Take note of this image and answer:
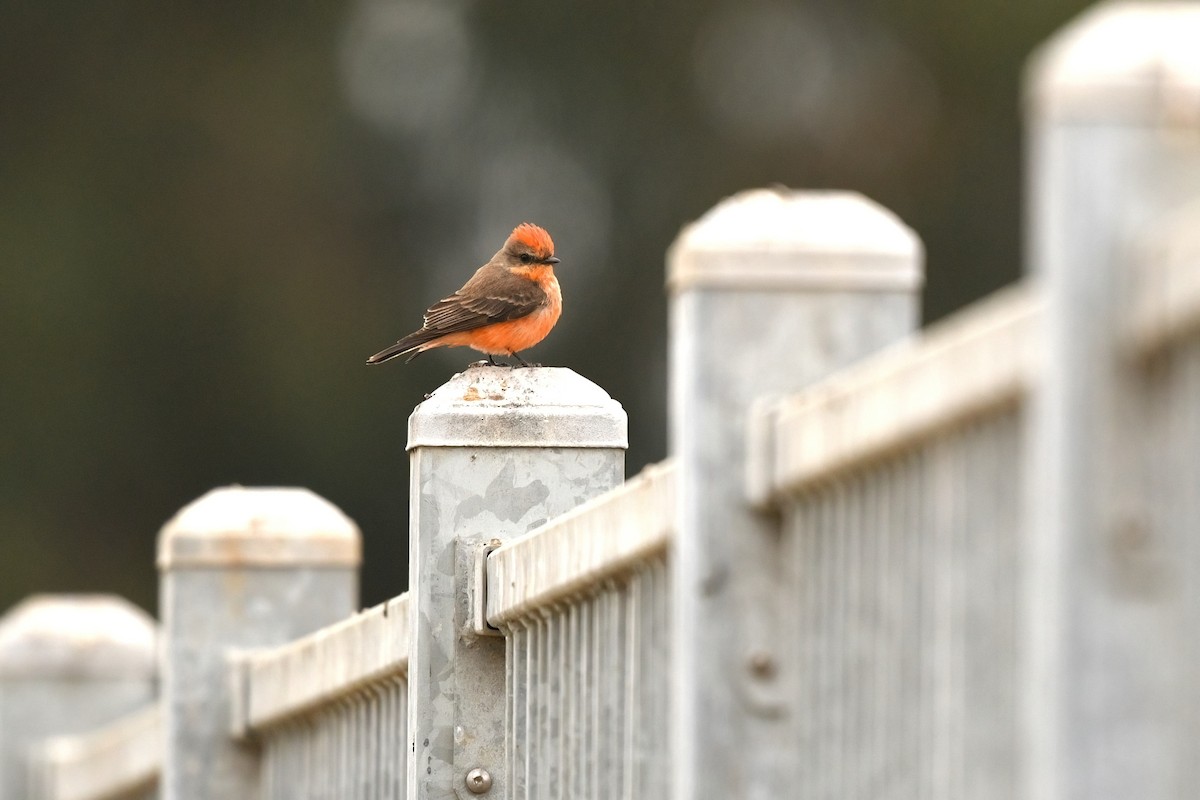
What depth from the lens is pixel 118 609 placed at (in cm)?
790

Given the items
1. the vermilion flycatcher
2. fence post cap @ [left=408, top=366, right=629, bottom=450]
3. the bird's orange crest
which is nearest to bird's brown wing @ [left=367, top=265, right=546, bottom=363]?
the vermilion flycatcher

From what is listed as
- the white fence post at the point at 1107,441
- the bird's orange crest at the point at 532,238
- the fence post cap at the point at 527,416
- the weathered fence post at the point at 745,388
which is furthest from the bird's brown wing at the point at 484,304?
the white fence post at the point at 1107,441

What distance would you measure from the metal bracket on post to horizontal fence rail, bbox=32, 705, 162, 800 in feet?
7.76

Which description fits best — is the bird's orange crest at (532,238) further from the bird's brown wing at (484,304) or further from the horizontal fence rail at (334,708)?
the horizontal fence rail at (334,708)

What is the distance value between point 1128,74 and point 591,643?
1.85 meters

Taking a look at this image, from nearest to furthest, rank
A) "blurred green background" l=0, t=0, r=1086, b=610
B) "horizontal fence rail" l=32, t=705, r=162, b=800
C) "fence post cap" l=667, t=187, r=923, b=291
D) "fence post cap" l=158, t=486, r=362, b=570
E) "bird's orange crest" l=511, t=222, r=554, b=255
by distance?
1. "fence post cap" l=667, t=187, r=923, b=291
2. "fence post cap" l=158, t=486, r=362, b=570
3. "horizontal fence rail" l=32, t=705, r=162, b=800
4. "bird's orange crest" l=511, t=222, r=554, b=255
5. "blurred green background" l=0, t=0, r=1086, b=610

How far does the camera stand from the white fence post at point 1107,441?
213 cm

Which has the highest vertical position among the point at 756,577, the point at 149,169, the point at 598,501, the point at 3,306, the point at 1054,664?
the point at 149,169

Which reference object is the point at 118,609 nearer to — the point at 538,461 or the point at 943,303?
the point at 538,461

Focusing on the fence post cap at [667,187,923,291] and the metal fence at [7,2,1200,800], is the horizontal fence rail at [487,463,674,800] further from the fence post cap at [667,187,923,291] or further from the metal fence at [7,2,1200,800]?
the fence post cap at [667,187,923,291]

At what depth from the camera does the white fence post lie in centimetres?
213

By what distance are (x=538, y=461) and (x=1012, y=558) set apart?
2058 millimetres

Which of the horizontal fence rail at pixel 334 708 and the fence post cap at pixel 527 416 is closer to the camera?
the fence post cap at pixel 527 416

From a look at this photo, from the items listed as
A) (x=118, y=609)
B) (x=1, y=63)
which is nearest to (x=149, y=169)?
(x=1, y=63)
